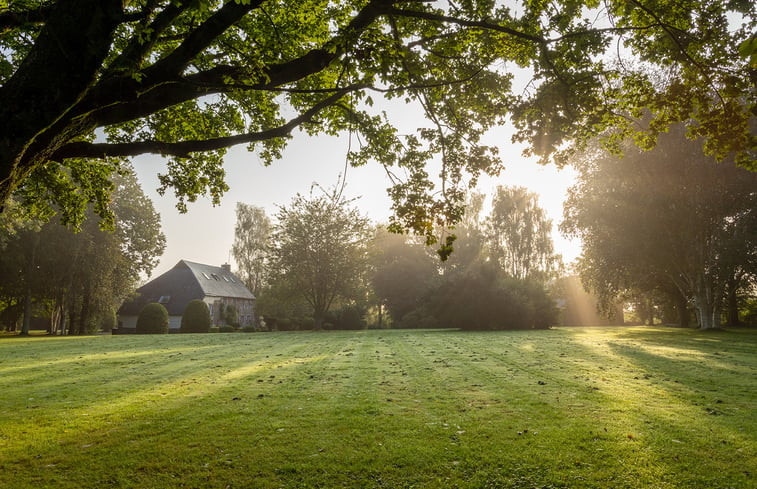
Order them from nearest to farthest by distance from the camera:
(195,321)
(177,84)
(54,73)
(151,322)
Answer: (54,73), (177,84), (151,322), (195,321)

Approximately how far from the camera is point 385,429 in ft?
18.2

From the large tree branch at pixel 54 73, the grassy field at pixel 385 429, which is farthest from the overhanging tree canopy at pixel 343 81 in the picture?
the grassy field at pixel 385 429

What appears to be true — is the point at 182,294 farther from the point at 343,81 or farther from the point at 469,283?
the point at 343,81

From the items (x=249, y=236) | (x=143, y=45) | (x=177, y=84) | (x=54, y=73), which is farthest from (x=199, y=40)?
(x=249, y=236)

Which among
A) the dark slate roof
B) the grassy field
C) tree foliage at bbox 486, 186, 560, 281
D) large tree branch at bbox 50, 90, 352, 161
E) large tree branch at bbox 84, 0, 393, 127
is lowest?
the grassy field

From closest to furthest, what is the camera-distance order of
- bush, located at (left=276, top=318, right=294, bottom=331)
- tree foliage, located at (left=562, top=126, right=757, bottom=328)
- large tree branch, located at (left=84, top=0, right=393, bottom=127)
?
large tree branch, located at (left=84, top=0, right=393, bottom=127) < tree foliage, located at (left=562, top=126, right=757, bottom=328) < bush, located at (left=276, top=318, right=294, bottom=331)

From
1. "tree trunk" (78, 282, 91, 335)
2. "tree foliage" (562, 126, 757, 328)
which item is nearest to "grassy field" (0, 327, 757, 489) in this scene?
"tree foliage" (562, 126, 757, 328)

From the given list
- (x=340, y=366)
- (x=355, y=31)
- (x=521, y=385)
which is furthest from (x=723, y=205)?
(x=355, y=31)

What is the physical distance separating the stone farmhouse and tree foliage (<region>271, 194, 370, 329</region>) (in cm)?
1570

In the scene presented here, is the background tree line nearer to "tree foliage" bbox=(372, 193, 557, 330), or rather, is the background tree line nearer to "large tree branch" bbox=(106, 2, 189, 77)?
"tree foliage" bbox=(372, 193, 557, 330)

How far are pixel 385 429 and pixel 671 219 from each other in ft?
88.8

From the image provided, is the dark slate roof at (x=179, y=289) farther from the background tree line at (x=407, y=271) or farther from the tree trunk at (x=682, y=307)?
the tree trunk at (x=682, y=307)

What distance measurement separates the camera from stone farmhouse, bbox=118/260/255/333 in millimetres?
47156

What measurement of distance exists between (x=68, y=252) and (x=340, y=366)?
3266 centimetres
